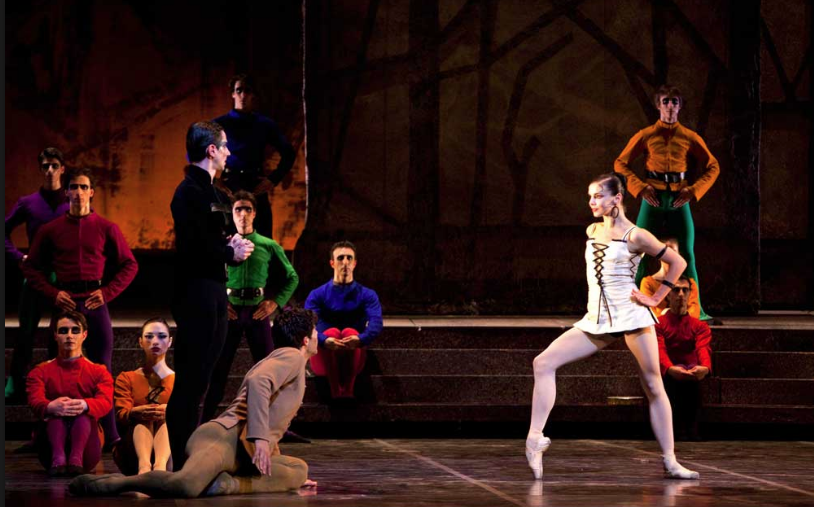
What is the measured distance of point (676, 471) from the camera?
7223 millimetres

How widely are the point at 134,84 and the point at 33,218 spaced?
5.33 meters

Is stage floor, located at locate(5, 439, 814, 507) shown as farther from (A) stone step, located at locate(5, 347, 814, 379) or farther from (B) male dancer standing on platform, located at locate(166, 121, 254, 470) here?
(A) stone step, located at locate(5, 347, 814, 379)

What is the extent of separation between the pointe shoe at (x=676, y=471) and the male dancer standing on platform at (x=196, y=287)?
2.41 meters

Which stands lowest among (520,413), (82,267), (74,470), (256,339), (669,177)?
(74,470)

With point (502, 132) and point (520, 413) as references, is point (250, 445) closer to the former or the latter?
point (520, 413)

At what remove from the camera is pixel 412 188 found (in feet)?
40.1

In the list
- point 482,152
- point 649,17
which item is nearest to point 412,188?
point 482,152

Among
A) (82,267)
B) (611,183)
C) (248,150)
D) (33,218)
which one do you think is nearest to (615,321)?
(611,183)

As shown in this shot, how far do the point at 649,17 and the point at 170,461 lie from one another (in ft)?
23.2

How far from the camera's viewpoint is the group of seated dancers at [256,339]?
21.2 feet

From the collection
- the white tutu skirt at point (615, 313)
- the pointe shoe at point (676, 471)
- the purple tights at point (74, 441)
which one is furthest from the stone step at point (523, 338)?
the pointe shoe at point (676, 471)

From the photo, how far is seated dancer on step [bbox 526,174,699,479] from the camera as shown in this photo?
7281mm

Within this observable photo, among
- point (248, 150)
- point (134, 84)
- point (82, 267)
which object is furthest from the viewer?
point (134, 84)

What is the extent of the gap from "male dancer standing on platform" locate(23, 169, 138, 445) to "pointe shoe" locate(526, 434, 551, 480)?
2588mm
